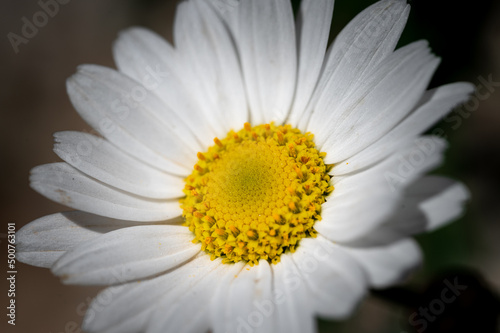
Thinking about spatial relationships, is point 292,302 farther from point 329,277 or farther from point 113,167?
point 113,167

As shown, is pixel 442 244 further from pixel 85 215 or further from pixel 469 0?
pixel 85 215

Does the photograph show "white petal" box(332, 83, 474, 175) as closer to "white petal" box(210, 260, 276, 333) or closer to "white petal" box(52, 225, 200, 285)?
"white petal" box(210, 260, 276, 333)

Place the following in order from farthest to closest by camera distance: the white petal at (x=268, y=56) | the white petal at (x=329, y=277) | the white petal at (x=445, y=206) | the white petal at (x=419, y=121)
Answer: the white petal at (x=268, y=56), the white petal at (x=419, y=121), the white petal at (x=445, y=206), the white petal at (x=329, y=277)

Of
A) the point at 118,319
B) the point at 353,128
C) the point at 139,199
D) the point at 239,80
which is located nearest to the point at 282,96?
the point at 239,80

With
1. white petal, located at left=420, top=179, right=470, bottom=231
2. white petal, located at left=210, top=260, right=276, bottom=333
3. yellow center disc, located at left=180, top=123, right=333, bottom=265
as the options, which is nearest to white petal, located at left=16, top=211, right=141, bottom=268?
yellow center disc, located at left=180, top=123, right=333, bottom=265

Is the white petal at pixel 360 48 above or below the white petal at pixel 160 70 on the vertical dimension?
below

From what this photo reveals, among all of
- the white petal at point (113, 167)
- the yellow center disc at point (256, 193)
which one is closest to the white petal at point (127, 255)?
the yellow center disc at point (256, 193)

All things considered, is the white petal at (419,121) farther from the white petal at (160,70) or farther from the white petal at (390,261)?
the white petal at (160,70)

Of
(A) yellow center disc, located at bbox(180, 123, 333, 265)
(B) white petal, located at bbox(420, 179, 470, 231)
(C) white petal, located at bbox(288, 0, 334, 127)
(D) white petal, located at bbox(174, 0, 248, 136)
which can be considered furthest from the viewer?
(D) white petal, located at bbox(174, 0, 248, 136)
